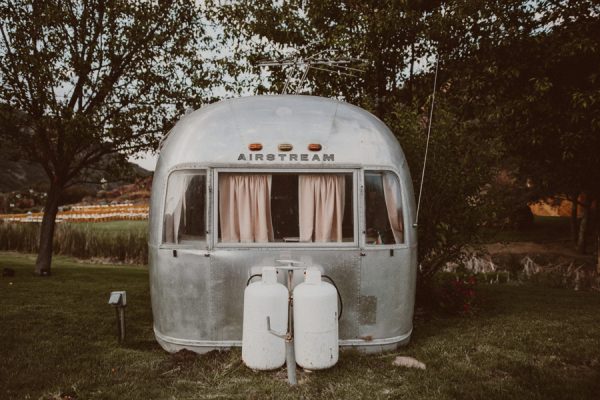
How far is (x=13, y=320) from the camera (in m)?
7.90

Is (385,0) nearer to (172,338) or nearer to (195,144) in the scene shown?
(195,144)

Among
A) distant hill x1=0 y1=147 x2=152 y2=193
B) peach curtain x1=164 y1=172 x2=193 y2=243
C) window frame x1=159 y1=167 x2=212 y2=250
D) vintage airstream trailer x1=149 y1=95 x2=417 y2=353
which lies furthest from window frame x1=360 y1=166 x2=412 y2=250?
distant hill x1=0 y1=147 x2=152 y2=193

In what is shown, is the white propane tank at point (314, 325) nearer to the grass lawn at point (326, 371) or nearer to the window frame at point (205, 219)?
the grass lawn at point (326, 371)

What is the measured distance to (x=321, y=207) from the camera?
20.2ft

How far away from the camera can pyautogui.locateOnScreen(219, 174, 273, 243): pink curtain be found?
6.09m

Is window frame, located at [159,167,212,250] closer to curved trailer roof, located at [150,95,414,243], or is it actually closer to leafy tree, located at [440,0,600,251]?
curved trailer roof, located at [150,95,414,243]

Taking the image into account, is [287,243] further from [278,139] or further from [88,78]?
[88,78]

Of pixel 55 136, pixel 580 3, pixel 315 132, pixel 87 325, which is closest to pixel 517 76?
pixel 580 3

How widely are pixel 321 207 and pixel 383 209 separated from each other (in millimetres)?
709

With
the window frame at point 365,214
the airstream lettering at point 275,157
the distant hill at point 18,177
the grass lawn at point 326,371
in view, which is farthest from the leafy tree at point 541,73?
the distant hill at point 18,177

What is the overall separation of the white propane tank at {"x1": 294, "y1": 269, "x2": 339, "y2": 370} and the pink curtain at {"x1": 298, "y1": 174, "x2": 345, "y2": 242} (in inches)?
28.7

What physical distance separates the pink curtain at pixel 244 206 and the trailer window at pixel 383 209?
3.72 feet

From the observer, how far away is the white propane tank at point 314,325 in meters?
5.46

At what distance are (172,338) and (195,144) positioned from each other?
2.21 metres
